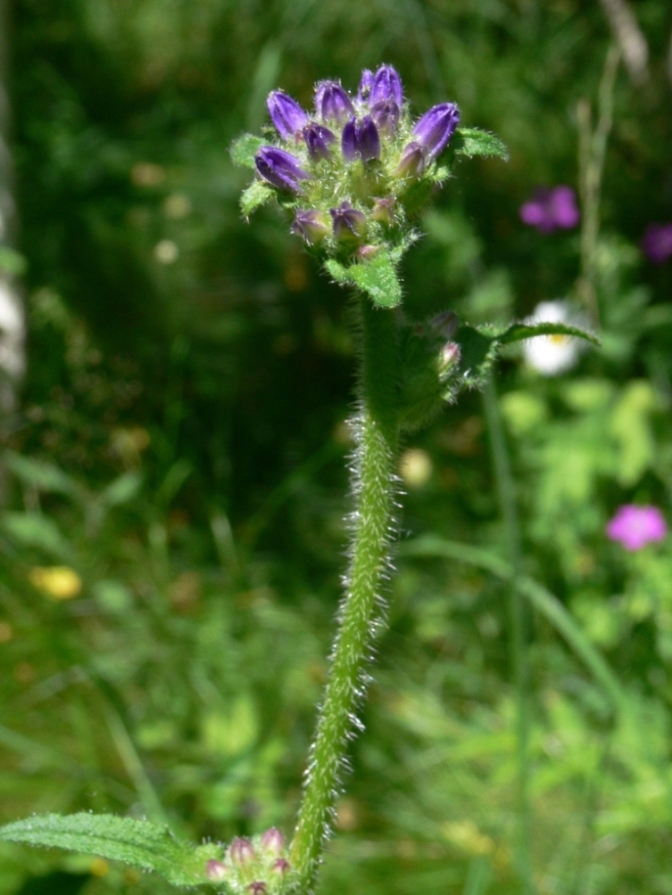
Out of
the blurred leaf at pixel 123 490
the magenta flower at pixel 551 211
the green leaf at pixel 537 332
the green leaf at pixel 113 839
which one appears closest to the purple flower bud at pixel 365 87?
the green leaf at pixel 537 332

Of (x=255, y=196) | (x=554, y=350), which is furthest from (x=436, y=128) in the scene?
(x=554, y=350)

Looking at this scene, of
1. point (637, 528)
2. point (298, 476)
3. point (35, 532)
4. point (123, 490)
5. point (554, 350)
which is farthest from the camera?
point (554, 350)

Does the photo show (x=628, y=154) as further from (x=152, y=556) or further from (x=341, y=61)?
(x=152, y=556)

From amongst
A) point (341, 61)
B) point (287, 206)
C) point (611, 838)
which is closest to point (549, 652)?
Result: point (611, 838)

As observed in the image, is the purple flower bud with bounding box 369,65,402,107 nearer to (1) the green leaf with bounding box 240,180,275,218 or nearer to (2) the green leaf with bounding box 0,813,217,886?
(1) the green leaf with bounding box 240,180,275,218

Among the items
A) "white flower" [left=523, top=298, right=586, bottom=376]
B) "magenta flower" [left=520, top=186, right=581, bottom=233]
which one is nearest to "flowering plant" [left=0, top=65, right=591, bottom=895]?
"white flower" [left=523, top=298, right=586, bottom=376]

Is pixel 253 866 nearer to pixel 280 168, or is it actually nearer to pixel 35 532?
pixel 280 168
